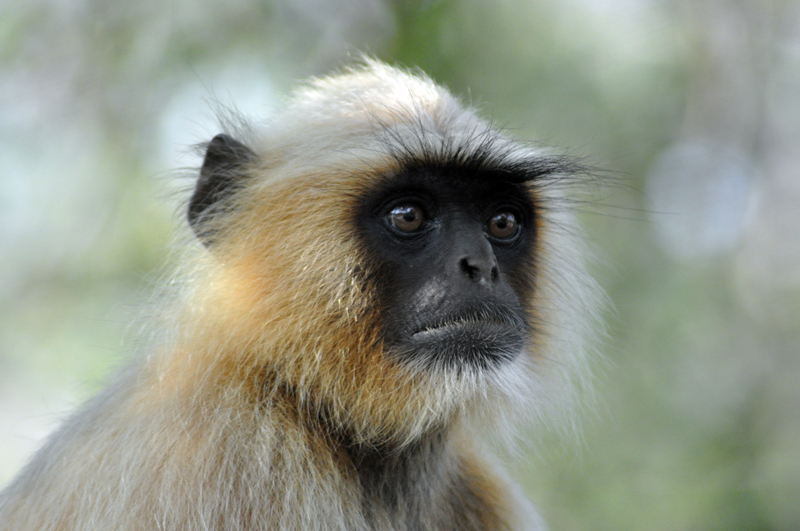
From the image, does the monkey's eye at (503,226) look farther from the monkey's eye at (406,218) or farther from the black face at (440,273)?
the monkey's eye at (406,218)

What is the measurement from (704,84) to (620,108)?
1.21 m

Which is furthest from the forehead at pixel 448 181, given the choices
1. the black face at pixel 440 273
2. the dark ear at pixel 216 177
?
the dark ear at pixel 216 177

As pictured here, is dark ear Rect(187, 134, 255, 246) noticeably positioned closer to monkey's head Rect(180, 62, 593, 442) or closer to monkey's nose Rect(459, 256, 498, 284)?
monkey's head Rect(180, 62, 593, 442)

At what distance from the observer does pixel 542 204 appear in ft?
11.9

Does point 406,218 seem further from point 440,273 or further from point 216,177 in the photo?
point 216,177

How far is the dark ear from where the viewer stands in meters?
3.27

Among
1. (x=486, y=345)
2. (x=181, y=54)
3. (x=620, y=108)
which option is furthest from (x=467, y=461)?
(x=620, y=108)

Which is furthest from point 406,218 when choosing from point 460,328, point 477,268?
point 460,328

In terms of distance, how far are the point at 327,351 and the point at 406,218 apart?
632 millimetres

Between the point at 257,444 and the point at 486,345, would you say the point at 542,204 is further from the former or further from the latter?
the point at 257,444

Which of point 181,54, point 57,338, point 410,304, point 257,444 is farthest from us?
point 57,338

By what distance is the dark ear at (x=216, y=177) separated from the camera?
327 cm

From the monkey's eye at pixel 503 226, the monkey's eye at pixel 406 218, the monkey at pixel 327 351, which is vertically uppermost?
the monkey's eye at pixel 503 226

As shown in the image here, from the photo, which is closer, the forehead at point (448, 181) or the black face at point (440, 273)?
the black face at point (440, 273)
